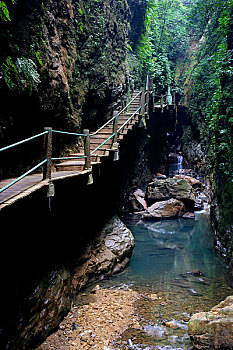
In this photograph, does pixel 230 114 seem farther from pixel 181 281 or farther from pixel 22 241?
pixel 22 241

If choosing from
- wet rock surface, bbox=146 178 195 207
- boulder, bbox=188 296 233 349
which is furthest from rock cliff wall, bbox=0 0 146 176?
wet rock surface, bbox=146 178 195 207

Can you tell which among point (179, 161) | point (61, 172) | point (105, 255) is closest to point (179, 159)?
point (179, 161)

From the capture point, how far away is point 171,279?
6.79 m

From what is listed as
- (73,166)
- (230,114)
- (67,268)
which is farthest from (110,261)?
Result: (230,114)

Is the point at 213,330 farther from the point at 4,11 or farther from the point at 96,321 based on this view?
the point at 4,11

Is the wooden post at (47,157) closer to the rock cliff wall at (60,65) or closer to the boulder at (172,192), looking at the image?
the rock cliff wall at (60,65)

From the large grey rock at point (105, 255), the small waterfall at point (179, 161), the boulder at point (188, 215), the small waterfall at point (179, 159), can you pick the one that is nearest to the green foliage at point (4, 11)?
the large grey rock at point (105, 255)

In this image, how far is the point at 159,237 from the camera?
34.6 feet

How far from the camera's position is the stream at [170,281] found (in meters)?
4.38

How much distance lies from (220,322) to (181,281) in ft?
10.1

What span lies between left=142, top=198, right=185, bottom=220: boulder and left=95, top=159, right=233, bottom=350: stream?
86 centimetres

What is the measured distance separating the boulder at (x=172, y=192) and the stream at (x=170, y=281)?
1.92 meters

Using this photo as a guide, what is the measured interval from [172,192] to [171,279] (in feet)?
23.9

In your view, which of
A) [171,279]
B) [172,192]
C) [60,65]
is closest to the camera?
[60,65]
